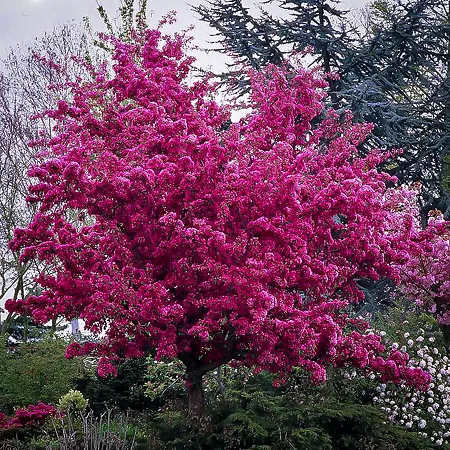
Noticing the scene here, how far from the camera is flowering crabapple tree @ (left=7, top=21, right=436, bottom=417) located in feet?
18.3

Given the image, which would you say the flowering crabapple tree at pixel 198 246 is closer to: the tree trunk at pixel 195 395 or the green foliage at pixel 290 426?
the tree trunk at pixel 195 395

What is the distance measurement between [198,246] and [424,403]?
3835 mm

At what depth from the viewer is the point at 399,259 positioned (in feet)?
21.6

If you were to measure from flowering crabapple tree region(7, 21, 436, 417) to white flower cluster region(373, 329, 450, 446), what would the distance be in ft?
2.45

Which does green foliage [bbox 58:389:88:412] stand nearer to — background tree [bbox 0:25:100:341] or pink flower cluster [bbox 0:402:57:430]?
pink flower cluster [bbox 0:402:57:430]

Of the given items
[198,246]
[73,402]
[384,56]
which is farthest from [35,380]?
[384,56]

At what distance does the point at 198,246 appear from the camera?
18.3 feet

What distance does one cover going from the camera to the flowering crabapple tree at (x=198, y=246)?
558 cm

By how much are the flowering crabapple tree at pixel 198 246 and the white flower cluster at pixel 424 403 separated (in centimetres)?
75

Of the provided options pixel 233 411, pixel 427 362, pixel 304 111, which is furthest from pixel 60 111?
pixel 427 362

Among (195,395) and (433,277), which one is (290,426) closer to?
(195,395)

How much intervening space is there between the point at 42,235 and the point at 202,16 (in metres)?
12.3

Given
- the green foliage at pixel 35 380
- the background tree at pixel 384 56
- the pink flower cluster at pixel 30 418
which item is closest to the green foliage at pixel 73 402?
the pink flower cluster at pixel 30 418

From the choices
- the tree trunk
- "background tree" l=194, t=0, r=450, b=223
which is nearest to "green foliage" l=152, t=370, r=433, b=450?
the tree trunk
